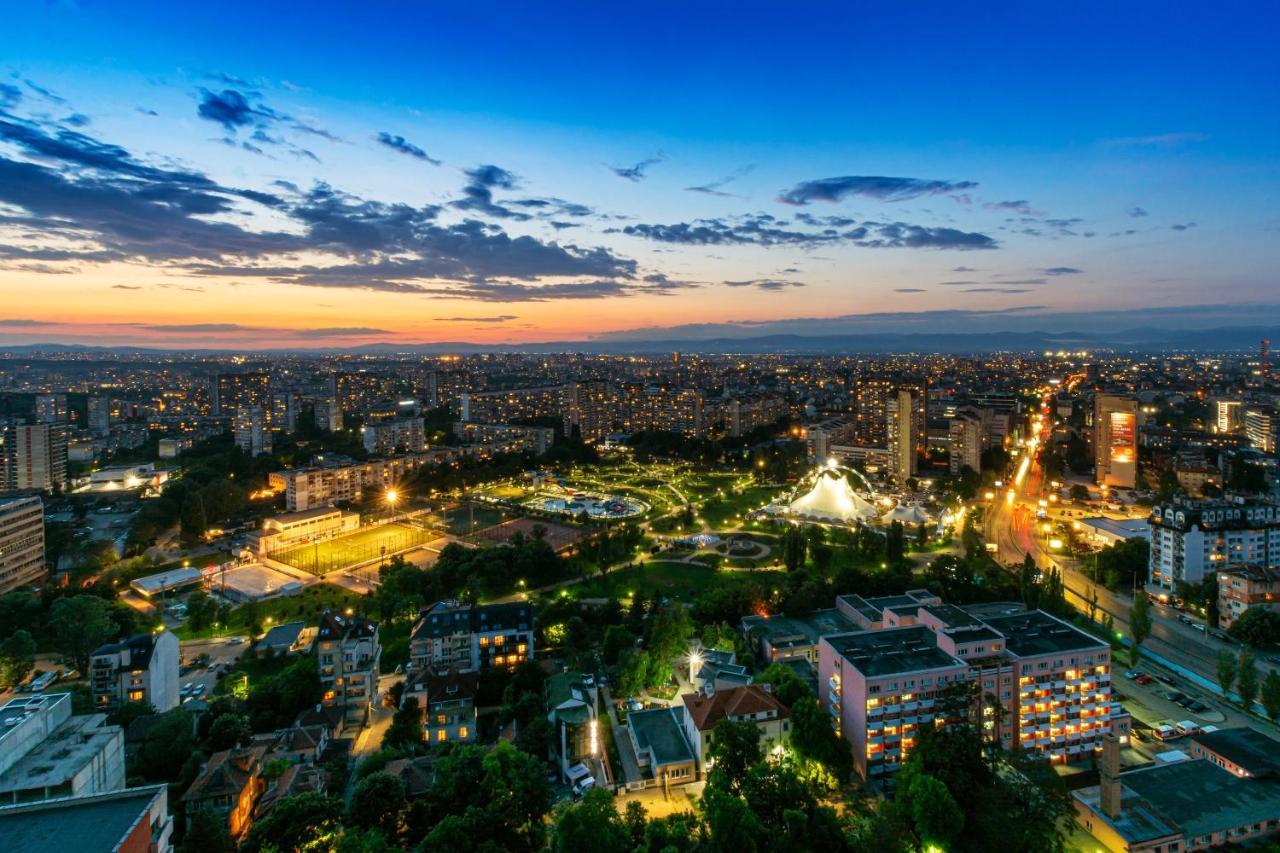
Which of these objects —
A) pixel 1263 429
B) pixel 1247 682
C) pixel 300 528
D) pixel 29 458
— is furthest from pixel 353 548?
pixel 1263 429

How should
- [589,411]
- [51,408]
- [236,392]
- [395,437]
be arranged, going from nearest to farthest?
[395,437], [51,408], [589,411], [236,392]

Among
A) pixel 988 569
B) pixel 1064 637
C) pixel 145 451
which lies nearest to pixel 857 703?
pixel 1064 637

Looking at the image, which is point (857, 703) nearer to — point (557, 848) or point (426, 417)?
point (557, 848)

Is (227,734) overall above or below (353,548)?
above

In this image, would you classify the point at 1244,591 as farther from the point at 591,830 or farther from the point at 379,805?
the point at 379,805

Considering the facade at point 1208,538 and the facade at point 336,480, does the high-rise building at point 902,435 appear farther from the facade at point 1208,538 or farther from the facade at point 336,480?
the facade at point 336,480

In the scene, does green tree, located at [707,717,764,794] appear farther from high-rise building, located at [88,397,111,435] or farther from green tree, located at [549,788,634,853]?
high-rise building, located at [88,397,111,435]

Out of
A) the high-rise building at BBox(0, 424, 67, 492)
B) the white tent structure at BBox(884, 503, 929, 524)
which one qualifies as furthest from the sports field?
the white tent structure at BBox(884, 503, 929, 524)
